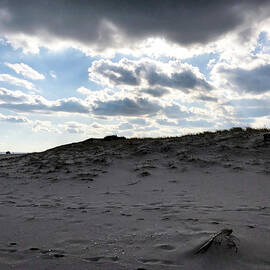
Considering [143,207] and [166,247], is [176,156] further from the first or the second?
[166,247]

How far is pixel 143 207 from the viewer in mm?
6047

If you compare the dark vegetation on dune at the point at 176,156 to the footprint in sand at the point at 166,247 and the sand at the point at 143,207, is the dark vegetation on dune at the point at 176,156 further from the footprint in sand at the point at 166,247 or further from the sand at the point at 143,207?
the footprint in sand at the point at 166,247

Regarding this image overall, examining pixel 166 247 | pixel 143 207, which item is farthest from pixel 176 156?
pixel 166 247

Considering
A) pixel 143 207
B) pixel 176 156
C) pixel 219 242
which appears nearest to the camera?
pixel 219 242

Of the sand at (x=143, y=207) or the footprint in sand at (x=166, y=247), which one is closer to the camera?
the sand at (x=143, y=207)

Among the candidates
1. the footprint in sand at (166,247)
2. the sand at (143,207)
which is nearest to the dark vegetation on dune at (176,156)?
the sand at (143,207)

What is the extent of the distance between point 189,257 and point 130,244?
923 millimetres

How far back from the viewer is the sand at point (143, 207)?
129 inches

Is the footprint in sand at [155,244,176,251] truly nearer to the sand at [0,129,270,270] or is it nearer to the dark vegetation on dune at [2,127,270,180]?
the sand at [0,129,270,270]

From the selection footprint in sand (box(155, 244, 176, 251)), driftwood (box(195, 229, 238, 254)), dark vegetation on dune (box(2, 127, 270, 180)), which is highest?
dark vegetation on dune (box(2, 127, 270, 180))

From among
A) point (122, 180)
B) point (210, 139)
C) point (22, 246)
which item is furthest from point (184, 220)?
point (210, 139)

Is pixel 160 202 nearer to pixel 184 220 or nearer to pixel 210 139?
pixel 184 220

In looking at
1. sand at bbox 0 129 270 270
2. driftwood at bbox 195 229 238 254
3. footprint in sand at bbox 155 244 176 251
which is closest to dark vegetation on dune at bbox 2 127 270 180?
sand at bbox 0 129 270 270

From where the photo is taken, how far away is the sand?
3.27 metres
